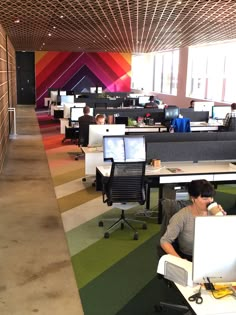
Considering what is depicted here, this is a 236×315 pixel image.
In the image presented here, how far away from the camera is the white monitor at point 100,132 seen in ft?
23.8

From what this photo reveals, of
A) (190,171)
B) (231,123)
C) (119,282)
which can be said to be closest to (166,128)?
(231,123)

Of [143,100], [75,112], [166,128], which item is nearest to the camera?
[166,128]

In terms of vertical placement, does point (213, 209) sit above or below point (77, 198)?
above

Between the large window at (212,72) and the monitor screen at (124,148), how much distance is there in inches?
369

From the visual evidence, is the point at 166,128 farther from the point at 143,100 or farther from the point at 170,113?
the point at 143,100

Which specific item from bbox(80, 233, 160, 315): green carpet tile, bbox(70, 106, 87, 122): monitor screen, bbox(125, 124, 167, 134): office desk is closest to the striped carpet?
bbox(80, 233, 160, 315): green carpet tile

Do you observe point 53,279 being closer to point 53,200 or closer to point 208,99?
point 53,200

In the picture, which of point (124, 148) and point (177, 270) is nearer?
point (177, 270)

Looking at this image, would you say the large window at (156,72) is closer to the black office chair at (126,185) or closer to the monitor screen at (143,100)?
the monitor screen at (143,100)

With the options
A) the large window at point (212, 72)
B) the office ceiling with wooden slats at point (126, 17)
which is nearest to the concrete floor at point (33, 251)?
the office ceiling with wooden slats at point (126, 17)

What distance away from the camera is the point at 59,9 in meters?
8.43

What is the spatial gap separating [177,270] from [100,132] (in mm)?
4700

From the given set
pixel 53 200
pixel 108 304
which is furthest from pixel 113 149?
pixel 108 304

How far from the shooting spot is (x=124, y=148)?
6.16 m
